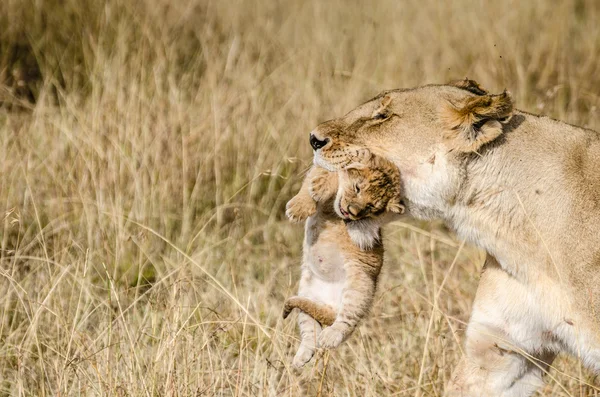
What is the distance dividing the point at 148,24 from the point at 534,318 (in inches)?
151

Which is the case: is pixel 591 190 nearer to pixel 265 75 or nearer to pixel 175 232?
pixel 175 232

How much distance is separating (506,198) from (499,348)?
1.88ft

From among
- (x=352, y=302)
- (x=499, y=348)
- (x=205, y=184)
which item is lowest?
(x=205, y=184)

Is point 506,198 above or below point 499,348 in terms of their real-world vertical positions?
above

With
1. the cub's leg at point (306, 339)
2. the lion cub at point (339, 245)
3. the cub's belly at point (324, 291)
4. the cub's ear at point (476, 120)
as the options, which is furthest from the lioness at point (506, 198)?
the cub's leg at point (306, 339)

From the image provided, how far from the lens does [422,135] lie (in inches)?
146

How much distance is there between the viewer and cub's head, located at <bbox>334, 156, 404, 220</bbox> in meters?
3.50

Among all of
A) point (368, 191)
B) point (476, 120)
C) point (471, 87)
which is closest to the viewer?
point (368, 191)

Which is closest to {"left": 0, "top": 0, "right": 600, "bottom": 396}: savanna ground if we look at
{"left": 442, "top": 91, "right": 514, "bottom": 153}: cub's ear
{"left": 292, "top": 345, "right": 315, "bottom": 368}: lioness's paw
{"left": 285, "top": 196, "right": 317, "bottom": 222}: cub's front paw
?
{"left": 292, "top": 345, "right": 315, "bottom": 368}: lioness's paw

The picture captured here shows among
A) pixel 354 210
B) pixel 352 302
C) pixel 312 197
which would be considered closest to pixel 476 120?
pixel 354 210

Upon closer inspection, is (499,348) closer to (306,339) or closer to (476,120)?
(306,339)

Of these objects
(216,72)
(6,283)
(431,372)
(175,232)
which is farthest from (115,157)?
(431,372)

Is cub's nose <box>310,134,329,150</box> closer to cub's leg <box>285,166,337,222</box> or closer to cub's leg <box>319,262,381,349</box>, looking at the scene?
cub's leg <box>285,166,337,222</box>

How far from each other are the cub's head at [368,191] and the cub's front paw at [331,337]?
1.28ft
